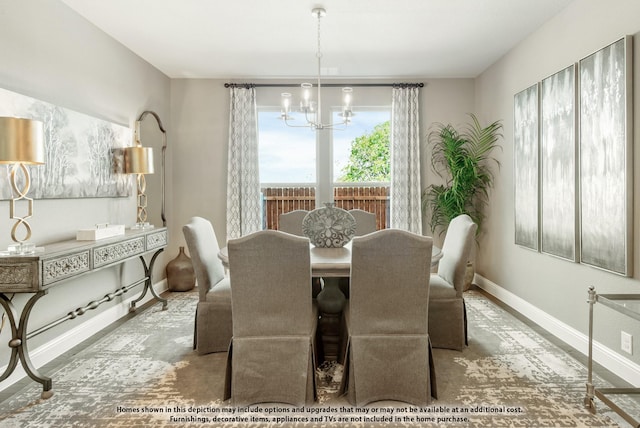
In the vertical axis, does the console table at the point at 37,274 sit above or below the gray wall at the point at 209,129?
below

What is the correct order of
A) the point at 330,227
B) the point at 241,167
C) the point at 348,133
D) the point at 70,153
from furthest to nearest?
the point at 348,133 < the point at 241,167 < the point at 70,153 < the point at 330,227

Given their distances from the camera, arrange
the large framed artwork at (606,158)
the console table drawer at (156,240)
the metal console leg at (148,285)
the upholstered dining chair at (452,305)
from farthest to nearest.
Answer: the metal console leg at (148,285), the console table drawer at (156,240), the upholstered dining chair at (452,305), the large framed artwork at (606,158)

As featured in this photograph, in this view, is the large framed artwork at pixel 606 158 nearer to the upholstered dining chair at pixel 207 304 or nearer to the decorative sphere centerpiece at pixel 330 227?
the decorative sphere centerpiece at pixel 330 227

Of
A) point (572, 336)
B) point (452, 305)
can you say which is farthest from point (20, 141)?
point (572, 336)

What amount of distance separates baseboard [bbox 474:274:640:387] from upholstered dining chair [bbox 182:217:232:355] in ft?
8.59

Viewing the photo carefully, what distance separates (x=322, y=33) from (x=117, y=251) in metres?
2.63

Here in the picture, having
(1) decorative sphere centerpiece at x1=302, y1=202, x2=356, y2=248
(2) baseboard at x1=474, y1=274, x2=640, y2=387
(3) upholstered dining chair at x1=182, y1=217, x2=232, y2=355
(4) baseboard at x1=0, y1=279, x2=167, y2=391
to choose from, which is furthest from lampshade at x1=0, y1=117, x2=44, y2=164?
(2) baseboard at x1=474, y1=274, x2=640, y2=387

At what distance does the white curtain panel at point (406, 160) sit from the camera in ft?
17.1

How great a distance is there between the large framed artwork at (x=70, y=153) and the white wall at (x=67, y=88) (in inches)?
3.3

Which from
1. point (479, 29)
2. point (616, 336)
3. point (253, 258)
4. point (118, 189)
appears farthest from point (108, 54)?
point (616, 336)

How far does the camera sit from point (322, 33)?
12.4ft

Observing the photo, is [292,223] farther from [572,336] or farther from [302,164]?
[572,336]

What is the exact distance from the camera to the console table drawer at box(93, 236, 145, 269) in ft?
9.62

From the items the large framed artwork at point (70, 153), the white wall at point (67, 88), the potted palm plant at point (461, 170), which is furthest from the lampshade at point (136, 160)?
the potted palm plant at point (461, 170)
